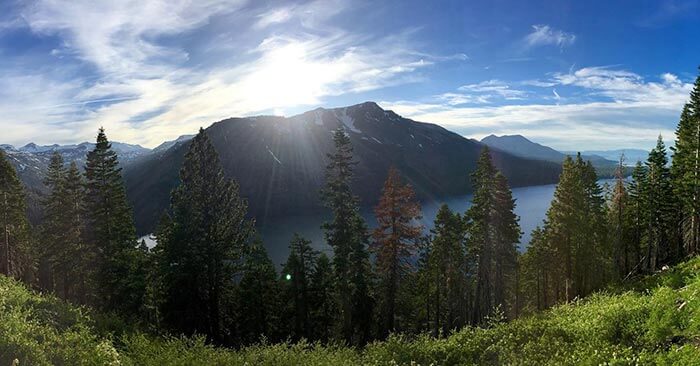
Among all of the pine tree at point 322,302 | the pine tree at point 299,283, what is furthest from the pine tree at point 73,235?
the pine tree at point 322,302

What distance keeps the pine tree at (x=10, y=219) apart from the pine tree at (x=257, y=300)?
21837mm

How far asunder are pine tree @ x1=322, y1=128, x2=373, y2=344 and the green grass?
16.5 meters

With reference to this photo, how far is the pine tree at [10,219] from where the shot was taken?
4044cm

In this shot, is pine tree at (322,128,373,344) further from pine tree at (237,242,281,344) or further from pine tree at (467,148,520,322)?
pine tree at (237,242,281,344)

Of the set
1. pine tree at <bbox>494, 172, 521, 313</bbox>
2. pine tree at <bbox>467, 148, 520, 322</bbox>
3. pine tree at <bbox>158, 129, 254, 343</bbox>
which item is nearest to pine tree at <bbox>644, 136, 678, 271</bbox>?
pine tree at <bbox>494, 172, 521, 313</bbox>

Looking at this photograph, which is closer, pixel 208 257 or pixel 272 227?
pixel 208 257

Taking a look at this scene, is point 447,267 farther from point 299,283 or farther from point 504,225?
point 299,283

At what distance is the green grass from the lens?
1046 centimetres

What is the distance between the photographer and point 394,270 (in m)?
33.7

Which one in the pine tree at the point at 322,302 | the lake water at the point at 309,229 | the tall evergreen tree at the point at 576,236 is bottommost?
the lake water at the point at 309,229

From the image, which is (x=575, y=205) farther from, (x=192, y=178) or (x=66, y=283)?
(x=66, y=283)

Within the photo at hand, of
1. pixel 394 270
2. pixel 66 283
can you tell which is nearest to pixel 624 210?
pixel 394 270

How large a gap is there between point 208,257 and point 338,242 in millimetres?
10034

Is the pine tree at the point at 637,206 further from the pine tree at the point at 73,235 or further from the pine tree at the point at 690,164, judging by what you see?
the pine tree at the point at 73,235
